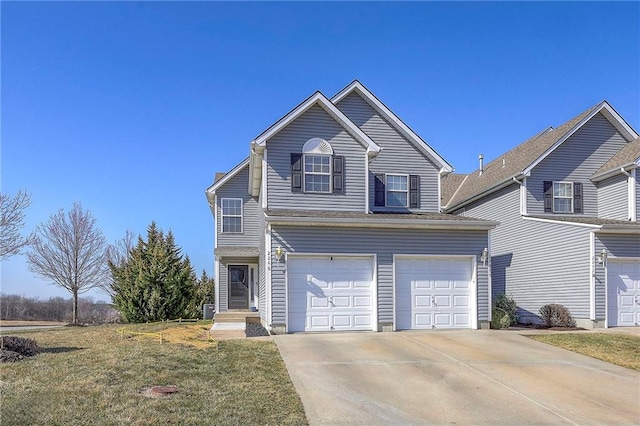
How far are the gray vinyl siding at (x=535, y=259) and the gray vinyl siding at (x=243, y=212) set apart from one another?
10.8m

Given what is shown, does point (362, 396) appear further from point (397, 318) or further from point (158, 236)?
point (158, 236)

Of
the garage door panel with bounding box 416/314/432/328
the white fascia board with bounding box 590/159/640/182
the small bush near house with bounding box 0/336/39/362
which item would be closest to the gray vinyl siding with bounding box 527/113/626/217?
the white fascia board with bounding box 590/159/640/182

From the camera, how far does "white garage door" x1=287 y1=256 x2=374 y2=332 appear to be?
14.4m

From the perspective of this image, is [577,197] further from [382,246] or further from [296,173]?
[296,173]

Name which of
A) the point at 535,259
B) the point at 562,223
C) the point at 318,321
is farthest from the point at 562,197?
the point at 318,321

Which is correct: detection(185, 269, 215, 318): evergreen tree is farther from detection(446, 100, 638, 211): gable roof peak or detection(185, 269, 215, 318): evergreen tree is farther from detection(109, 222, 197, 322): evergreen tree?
detection(446, 100, 638, 211): gable roof peak

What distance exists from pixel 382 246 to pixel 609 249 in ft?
26.5

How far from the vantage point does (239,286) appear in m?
23.9

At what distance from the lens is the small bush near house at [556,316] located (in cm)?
1720

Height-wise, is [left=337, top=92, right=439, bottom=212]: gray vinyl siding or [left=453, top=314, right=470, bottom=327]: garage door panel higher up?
[left=337, top=92, right=439, bottom=212]: gray vinyl siding

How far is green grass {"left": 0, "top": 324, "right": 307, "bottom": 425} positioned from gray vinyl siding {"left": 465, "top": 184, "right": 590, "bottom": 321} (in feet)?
38.1

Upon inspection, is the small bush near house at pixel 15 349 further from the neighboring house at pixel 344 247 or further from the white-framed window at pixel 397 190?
the white-framed window at pixel 397 190

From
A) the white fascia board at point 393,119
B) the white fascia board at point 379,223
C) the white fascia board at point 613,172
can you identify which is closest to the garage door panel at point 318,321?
the white fascia board at point 379,223

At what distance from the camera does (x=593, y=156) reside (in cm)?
2020
